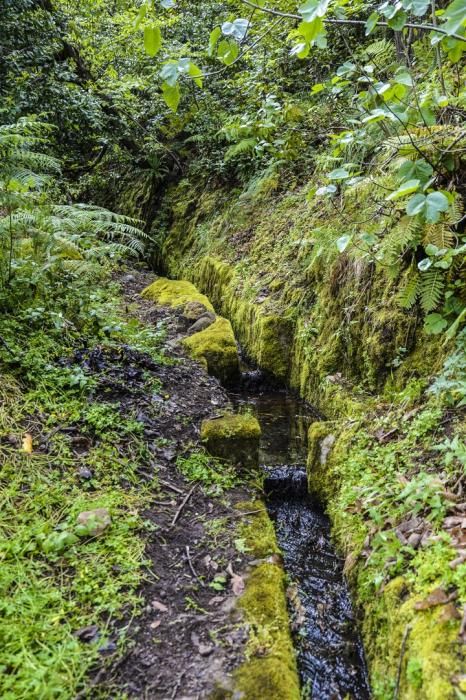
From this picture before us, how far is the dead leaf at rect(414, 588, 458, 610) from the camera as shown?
2.04 metres

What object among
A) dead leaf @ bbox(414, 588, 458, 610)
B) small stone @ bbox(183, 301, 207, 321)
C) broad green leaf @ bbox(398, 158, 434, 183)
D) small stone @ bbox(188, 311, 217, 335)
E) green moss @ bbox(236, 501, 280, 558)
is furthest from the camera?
small stone @ bbox(183, 301, 207, 321)

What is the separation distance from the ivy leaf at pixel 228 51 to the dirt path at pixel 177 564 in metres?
2.73

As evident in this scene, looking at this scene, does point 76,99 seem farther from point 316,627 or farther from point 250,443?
point 316,627

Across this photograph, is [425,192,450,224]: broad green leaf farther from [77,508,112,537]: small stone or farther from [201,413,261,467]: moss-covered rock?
[77,508,112,537]: small stone

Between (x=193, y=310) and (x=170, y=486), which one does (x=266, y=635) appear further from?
(x=193, y=310)

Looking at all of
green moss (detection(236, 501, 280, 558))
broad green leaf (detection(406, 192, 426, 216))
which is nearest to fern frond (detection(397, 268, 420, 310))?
broad green leaf (detection(406, 192, 426, 216))

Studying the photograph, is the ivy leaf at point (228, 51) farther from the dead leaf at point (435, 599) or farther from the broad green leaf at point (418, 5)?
the dead leaf at point (435, 599)

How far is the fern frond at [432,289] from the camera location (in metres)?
3.32

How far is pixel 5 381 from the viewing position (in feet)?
11.5

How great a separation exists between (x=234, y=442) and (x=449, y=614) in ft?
6.92

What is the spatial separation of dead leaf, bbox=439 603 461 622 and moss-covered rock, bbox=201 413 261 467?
6.60 feet

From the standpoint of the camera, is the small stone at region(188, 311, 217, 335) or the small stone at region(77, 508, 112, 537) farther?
the small stone at region(188, 311, 217, 335)

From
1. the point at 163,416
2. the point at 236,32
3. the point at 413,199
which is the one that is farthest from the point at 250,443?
the point at 236,32

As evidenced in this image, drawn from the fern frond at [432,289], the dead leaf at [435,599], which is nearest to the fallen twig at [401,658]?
the dead leaf at [435,599]
